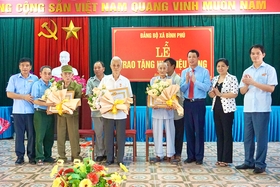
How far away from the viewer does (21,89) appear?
4.05 m

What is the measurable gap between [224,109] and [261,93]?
1.52ft

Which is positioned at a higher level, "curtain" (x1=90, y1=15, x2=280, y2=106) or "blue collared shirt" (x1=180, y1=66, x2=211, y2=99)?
"curtain" (x1=90, y1=15, x2=280, y2=106)

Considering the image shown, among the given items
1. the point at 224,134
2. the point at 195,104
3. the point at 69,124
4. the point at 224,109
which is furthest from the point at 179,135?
the point at 69,124

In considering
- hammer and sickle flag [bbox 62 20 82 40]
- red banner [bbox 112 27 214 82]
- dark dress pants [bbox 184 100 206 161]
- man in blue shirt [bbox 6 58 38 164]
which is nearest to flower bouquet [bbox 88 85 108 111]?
man in blue shirt [bbox 6 58 38 164]

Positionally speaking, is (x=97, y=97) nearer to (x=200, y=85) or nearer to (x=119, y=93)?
(x=119, y=93)

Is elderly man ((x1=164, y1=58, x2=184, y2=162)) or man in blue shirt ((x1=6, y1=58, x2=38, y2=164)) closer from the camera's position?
man in blue shirt ((x1=6, y1=58, x2=38, y2=164))

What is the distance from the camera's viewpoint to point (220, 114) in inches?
150

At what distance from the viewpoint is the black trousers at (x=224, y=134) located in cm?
378

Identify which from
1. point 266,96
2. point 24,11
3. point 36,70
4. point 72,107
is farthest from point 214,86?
point 24,11

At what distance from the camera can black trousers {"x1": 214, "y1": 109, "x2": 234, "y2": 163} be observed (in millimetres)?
3779

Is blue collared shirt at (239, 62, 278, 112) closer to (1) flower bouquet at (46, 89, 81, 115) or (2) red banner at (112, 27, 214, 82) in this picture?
(1) flower bouquet at (46, 89, 81, 115)

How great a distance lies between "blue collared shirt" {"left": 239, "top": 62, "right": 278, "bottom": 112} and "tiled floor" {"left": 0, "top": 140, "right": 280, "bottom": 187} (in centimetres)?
75

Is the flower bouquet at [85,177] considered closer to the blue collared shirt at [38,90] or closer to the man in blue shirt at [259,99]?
the man in blue shirt at [259,99]

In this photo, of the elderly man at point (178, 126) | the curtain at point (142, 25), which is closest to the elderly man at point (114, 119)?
the elderly man at point (178, 126)
